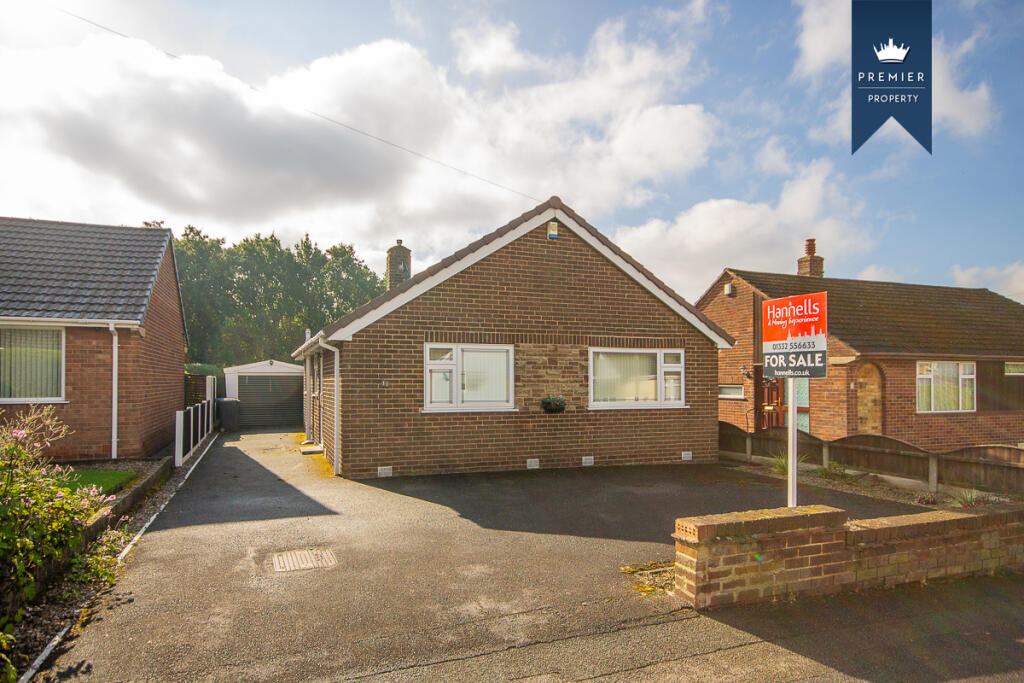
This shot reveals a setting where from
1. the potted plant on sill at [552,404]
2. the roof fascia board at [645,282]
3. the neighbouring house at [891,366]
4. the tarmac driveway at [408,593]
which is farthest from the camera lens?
the neighbouring house at [891,366]

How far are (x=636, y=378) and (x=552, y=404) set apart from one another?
88.1 inches

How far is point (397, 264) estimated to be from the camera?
640 inches

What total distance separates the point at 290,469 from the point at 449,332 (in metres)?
4.40

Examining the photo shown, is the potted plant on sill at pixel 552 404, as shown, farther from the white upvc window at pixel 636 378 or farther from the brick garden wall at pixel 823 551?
the brick garden wall at pixel 823 551

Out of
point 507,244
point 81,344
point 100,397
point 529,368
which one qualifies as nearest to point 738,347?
point 529,368

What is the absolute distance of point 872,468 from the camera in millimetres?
10414

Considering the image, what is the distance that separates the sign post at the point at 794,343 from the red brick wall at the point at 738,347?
11.7 meters

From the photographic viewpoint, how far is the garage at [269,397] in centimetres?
2309

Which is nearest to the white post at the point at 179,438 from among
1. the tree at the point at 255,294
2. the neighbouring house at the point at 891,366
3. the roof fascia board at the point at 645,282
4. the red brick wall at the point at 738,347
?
A: the roof fascia board at the point at 645,282

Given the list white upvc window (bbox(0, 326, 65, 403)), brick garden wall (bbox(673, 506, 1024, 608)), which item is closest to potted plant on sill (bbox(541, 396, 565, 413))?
brick garden wall (bbox(673, 506, 1024, 608))

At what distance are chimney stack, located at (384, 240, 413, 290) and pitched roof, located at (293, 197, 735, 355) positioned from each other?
5.05 meters

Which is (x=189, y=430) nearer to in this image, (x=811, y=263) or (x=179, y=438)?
(x=179, y=438)

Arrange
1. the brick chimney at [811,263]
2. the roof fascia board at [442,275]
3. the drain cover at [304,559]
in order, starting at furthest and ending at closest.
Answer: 1. the brick chimney at [811,263]
2. the roof fascia board at [442,275]
3. the drain cover at [304,559]

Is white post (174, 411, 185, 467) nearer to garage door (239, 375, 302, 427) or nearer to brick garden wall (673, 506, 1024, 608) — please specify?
brick garden wall (673, 506, 1024, 608)
